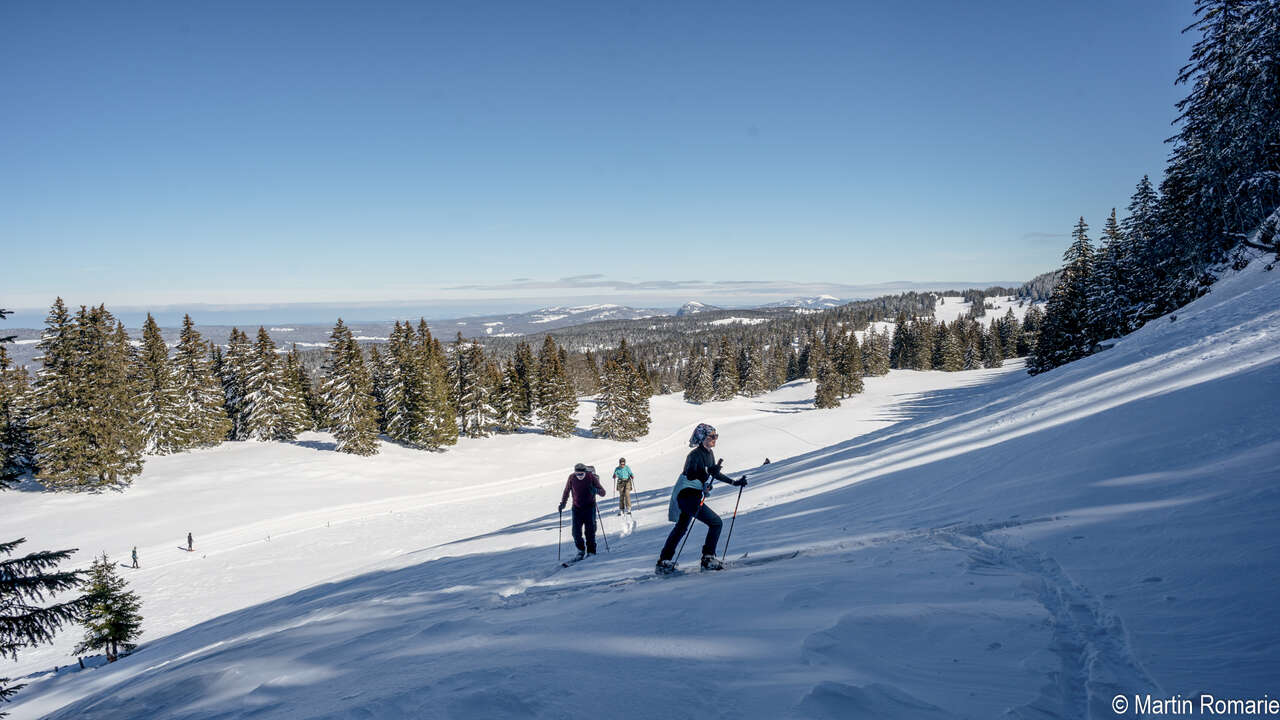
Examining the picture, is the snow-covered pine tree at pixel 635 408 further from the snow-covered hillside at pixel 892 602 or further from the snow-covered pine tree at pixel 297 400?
the snow-covered hillside at pixel 892 602

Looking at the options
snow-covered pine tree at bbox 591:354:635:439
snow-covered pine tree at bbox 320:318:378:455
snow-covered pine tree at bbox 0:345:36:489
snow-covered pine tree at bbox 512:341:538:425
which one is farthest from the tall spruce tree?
snow-covered pine tree at bbox 0:345:36:489

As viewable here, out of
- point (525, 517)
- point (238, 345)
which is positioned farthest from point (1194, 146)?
point (238, 345)

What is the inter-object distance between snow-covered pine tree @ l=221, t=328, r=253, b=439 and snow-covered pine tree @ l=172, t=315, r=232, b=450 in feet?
6.79

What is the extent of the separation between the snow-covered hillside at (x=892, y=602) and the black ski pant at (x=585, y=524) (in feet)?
2.19

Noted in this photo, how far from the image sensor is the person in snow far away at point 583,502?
→ 10.4 metres

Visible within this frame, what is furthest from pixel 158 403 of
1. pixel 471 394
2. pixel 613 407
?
pixel 613 407

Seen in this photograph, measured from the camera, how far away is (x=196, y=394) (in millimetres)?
40469

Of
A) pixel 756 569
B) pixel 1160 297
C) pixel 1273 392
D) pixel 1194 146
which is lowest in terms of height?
pixel 756 569

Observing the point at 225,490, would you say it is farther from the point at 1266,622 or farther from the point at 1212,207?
the point at 1212,207

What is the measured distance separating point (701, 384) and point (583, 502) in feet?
245

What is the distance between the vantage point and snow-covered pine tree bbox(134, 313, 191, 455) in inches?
1467

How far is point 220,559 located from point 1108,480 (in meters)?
A: 29.5

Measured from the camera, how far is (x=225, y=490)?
3095cm

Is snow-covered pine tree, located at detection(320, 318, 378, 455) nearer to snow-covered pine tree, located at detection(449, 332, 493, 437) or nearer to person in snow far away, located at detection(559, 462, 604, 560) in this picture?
snow-covered pine tree, located at detection(449, 332, 493, 437)
